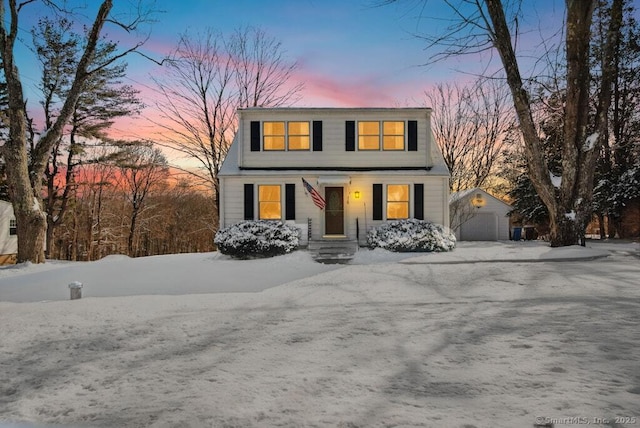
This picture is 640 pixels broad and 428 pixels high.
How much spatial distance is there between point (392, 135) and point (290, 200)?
5.35 metres

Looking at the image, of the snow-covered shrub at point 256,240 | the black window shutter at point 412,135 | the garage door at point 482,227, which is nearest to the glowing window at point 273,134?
the snow-covered shrub at point 256,240

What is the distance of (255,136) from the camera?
16.4m

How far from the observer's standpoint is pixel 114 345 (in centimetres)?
430

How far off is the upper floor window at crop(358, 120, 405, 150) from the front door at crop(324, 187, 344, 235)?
7.46 feet

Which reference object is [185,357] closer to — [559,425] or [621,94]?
[559,425]

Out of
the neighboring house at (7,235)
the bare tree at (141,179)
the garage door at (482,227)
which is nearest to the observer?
the neighboring house at (7,235)

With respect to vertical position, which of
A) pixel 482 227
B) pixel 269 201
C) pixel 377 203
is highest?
pixel 269 201

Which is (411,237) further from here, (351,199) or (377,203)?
(351,199)

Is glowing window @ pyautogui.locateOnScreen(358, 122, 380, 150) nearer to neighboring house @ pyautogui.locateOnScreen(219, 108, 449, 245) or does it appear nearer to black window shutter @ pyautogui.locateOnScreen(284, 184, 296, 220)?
neighboring house @ pyautogui.locateOnScreen(219, 108, 449, 245)

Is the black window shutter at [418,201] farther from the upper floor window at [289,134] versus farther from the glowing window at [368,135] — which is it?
the upper floor window at [289,134]

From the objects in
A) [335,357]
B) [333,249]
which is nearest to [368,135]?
[333,249]

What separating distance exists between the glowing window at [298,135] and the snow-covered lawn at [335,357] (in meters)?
9.63

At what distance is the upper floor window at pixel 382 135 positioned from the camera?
53.7ft

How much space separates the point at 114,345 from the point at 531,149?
12726 millimetres
